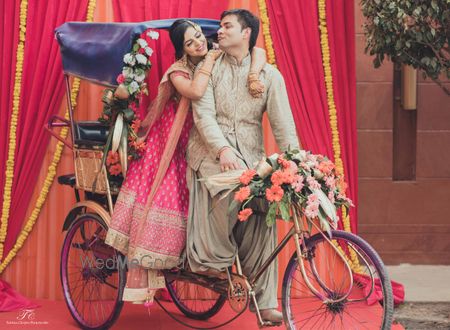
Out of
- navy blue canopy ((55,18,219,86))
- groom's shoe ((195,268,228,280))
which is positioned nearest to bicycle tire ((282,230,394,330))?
groom's shoe ((195,268,228,280))

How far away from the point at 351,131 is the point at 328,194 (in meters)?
1.55

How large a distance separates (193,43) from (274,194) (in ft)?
3.68

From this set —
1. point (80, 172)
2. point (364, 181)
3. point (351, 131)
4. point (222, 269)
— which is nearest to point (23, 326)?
point (80, 172)

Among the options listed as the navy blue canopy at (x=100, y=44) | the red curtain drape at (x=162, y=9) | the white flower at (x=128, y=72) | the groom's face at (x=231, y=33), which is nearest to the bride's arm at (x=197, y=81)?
the groom's face at (x=231, y=33)

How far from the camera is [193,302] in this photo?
6.13 m

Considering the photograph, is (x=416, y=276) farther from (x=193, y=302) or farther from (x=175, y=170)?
(x=175, y=170)

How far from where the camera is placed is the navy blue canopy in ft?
17.3

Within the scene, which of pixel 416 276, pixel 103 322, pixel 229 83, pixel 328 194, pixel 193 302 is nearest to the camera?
pixel 328 194

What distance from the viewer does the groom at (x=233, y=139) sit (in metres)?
5.11

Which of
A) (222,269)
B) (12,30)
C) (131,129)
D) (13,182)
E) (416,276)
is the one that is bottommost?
(416,276)

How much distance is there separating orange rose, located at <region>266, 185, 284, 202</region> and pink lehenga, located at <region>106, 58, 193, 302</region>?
2.67 feet

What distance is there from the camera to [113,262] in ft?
18.3

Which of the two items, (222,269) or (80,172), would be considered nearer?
(222,269)

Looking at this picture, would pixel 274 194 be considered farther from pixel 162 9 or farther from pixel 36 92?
pixel 36 92
